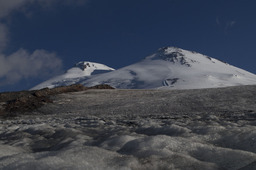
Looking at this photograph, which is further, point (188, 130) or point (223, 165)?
point (188, 130)

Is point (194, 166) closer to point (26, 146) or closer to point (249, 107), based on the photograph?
point (26, 146)

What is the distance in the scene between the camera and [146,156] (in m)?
4.99

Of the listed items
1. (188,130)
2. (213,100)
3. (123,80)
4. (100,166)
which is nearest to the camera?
(100,166)

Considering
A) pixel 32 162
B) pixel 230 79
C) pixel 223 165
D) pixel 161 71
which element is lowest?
pixel 223 165

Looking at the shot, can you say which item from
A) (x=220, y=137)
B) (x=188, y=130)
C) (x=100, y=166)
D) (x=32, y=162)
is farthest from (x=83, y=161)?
(x=188, y=130)

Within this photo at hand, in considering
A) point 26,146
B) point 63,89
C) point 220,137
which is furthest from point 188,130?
point 63,89

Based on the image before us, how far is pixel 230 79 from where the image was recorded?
161125mm

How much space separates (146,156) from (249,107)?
11.0m

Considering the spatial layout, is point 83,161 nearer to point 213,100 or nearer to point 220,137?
point 220,137

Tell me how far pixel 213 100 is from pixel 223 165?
13.5m

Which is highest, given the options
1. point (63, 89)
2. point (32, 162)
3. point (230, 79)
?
point (230, 79)

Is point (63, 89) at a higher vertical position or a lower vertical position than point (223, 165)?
higher

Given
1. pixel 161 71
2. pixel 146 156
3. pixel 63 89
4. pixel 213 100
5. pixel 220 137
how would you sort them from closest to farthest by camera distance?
pixel 146 156, pixel 220 137, pixel 213 100, pixel 63 89, pixel 161 71

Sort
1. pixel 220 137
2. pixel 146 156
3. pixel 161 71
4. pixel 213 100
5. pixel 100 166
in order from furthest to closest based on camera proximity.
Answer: pixel 161 71
pixel 213 100
pixel 220 137
pixel 146 156
pixel 100 166
